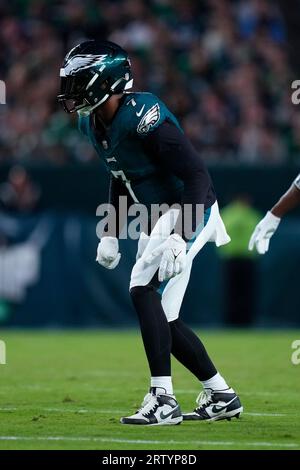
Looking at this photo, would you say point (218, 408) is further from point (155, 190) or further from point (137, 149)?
point (137, 149)

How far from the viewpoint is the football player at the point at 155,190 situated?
20.0ft

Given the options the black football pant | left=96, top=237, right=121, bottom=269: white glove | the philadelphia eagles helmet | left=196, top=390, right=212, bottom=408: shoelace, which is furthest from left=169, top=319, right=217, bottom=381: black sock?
the philadelphia eagles helmet

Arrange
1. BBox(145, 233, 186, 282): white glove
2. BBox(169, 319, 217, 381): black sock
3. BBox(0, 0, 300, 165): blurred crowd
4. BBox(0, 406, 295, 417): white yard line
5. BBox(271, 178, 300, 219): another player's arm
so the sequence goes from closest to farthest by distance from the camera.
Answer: BBox(145, 233, 186, 282): white glove, BBox(169, 319, 217, 381): black sock, BBox(0, 406, 295, 417): white yard line, BBox(271, 178, 300, 219): another player's arm, BBox(0, 0, 300, 165): blurred crowd

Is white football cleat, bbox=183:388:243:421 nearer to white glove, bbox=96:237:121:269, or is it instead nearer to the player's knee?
the player's knee

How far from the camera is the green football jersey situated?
6.14m

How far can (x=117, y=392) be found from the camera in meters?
8.01

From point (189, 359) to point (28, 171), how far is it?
10.5 m

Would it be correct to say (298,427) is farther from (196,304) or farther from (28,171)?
(28,171)

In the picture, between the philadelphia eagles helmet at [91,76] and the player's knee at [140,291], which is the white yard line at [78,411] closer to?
the player's knee at [140,291]

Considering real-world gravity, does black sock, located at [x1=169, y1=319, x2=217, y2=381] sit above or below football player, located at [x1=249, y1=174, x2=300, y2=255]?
below

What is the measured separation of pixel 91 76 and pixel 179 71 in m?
10.4

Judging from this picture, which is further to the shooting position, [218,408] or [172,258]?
[218,408]

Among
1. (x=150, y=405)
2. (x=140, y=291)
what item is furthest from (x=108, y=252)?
(x=150, y=405)

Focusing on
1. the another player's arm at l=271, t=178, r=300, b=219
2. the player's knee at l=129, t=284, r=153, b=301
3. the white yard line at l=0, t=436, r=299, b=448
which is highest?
the another player's arm at l=271, t=178, r=300, b=219
